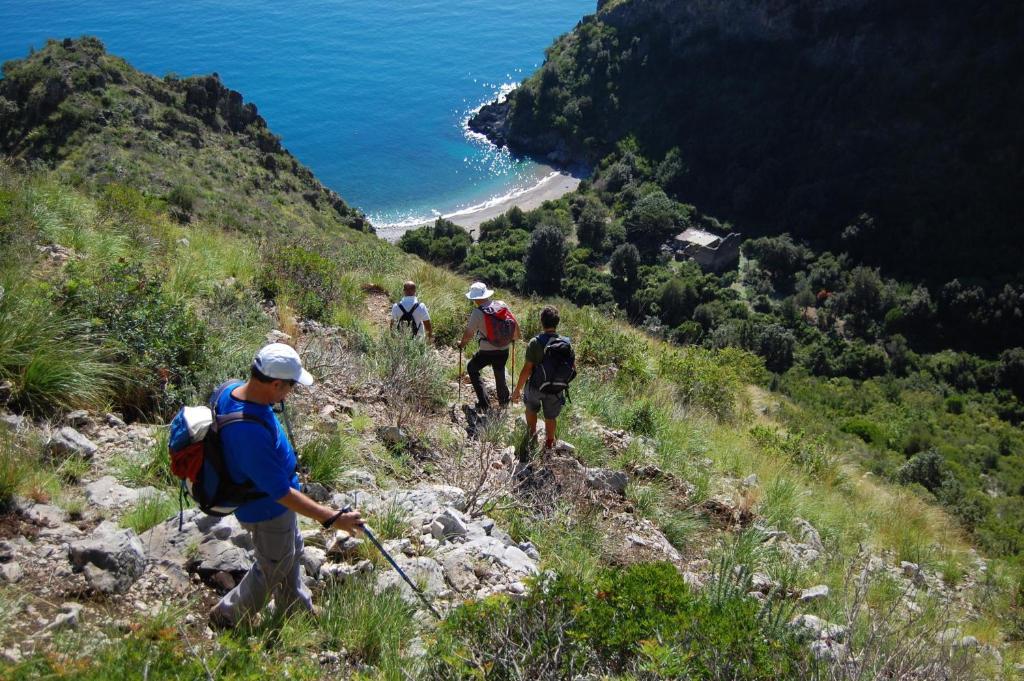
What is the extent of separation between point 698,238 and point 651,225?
3.26 metres

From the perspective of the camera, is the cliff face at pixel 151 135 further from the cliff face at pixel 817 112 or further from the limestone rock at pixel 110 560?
the cliff face at pixel 817 112

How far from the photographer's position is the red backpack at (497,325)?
7504 mm

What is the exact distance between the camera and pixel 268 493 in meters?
3.36

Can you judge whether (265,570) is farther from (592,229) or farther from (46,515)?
(592,229)

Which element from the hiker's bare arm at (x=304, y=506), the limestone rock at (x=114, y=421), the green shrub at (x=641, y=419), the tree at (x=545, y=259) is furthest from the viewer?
the tree at (x=545, y=259)

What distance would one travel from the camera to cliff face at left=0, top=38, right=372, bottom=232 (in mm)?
25203

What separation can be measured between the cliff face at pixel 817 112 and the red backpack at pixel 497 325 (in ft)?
145

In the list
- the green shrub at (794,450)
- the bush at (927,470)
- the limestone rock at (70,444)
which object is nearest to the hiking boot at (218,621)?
the limestone rock at (70,444)

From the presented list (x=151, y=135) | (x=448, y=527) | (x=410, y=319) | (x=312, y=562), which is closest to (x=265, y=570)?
(x=312, y=562)

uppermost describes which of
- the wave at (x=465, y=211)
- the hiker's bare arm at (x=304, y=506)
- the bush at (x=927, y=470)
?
the hiker's bare arm at (x=304, y=506)

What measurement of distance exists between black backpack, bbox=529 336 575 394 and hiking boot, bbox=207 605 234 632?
3560mm

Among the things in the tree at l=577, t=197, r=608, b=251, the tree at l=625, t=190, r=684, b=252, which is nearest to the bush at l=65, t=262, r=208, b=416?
the tree at l=577, t=197, r=608, b=251

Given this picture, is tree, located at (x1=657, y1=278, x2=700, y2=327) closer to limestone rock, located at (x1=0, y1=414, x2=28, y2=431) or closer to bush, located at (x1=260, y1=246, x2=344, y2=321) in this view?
bush, located at (x1=260, y1=246, x2=344, y2=321)

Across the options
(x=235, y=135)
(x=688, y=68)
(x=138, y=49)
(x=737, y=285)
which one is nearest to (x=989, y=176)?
(x=737, y=285)
